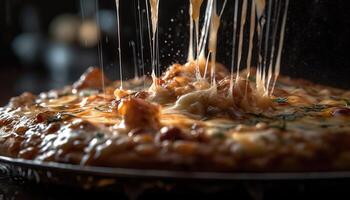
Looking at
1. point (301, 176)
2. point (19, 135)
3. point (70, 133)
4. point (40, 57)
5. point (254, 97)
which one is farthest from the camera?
point (40, 57)

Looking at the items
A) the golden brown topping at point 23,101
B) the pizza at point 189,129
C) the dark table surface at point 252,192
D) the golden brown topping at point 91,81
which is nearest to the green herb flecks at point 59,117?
the pizza at point 189,129

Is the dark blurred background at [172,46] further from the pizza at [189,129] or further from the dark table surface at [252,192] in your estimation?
the dark table surface at [252,192]

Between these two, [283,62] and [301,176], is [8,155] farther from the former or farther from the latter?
[283,62]

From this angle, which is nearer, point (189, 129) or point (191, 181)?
point (191, 181)

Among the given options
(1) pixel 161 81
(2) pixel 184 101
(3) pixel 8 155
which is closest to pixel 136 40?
(1) pixel 161 81

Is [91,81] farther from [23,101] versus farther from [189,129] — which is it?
[189,129]

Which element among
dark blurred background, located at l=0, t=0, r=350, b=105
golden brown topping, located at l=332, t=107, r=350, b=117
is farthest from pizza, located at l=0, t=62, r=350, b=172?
dark blurred background, located at l=0, t=0, r=350, b=105

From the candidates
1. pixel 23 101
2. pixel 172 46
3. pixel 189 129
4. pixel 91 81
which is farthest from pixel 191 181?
pixel 91 81

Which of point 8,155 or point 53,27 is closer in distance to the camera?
point 8,155
